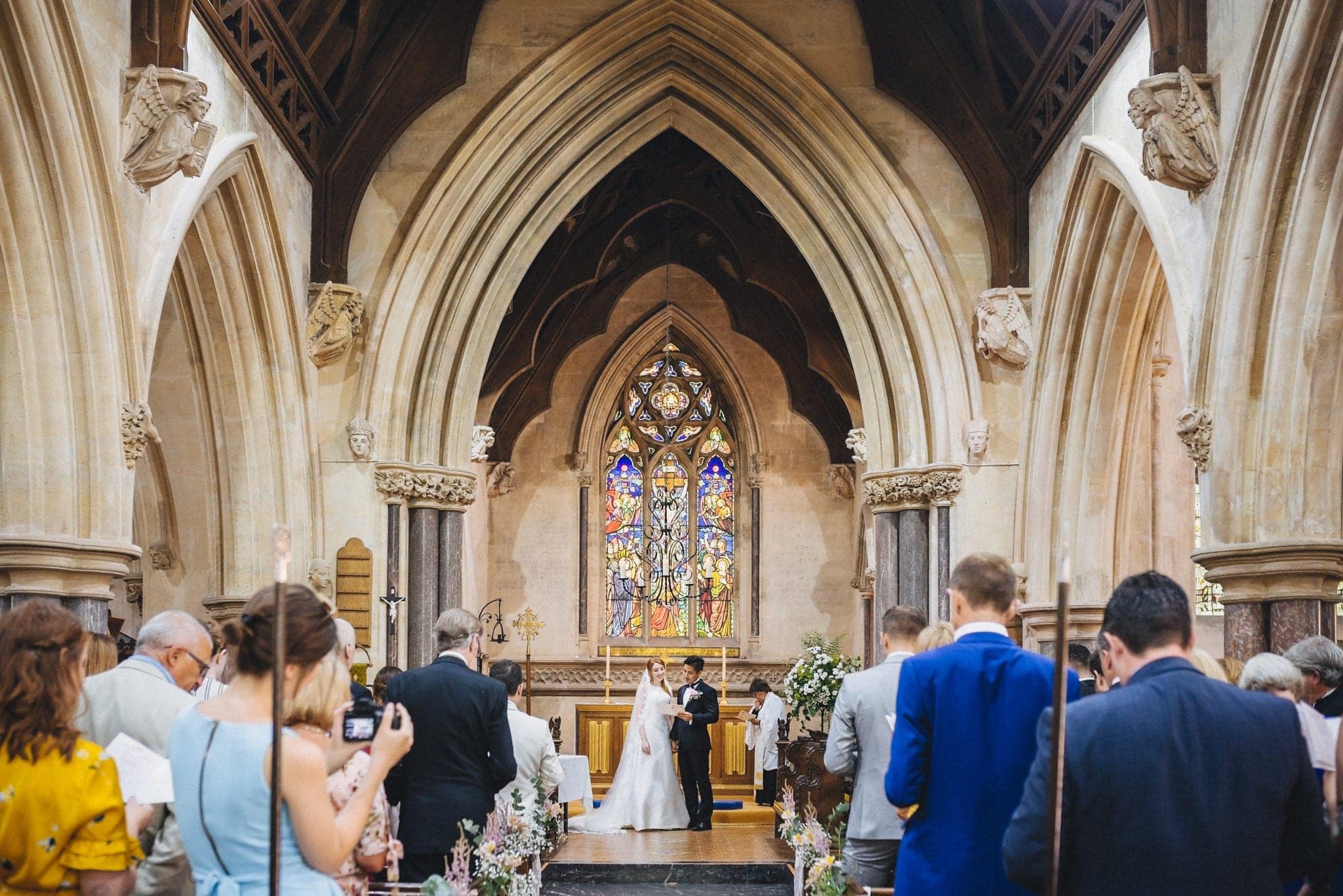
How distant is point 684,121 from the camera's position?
465 inches

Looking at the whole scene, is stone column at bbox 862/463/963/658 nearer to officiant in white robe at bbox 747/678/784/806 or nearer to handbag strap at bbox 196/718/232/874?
officiant in white robe at bbox 747/678/784/806

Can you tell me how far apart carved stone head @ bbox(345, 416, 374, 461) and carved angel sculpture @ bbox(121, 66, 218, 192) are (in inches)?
136

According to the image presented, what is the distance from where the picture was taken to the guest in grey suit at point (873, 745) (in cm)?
495

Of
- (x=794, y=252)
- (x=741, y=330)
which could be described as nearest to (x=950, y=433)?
(x=794, y=252)

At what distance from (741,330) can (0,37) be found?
11.0m

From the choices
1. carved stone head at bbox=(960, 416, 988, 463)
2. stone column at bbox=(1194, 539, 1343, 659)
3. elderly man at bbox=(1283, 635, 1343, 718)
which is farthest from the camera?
carved stone head at bbox=(960, 416, 988, 463)

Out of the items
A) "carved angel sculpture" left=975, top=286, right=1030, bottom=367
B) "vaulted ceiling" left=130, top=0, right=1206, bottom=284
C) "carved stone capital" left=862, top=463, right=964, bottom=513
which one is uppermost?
"vaulted ceiling" left=130, top=0, right=1206, bottom=284

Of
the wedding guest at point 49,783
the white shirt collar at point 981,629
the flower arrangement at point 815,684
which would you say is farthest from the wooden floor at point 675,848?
the wedding guest at point 49,783

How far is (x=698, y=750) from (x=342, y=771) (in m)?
9.08

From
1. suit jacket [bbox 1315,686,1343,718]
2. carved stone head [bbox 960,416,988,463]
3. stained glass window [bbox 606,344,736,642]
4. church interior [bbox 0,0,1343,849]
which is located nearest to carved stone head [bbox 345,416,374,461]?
church interior [bbox 0,0,1343,849]

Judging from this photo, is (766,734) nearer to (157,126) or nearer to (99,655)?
(157,126)

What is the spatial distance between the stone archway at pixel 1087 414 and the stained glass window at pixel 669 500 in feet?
22.6

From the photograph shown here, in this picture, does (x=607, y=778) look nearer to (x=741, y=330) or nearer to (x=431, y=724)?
(x=741, y=330)

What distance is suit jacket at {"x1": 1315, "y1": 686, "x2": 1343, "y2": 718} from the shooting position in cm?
422
